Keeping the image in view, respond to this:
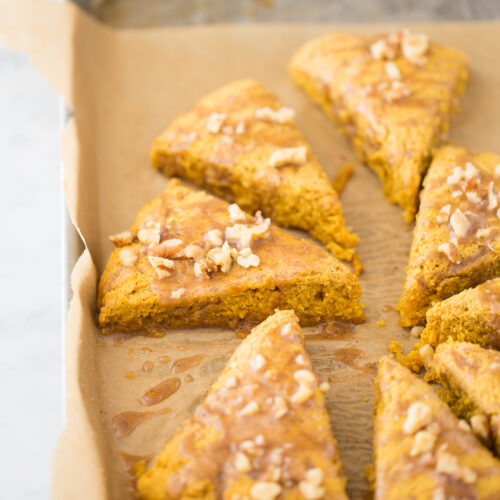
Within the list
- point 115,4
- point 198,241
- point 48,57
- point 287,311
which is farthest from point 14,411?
point 115,4

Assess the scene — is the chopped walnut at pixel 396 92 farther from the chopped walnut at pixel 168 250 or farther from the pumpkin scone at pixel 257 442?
the pumpkin scone at pixel 257 442

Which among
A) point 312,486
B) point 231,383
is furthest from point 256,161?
point 312,486

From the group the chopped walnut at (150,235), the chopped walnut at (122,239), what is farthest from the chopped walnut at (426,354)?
the chopped walnut at (122,239)

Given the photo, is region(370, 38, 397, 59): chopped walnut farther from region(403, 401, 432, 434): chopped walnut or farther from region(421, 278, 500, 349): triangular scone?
region(403, 401, 432, 434): chopped walnut

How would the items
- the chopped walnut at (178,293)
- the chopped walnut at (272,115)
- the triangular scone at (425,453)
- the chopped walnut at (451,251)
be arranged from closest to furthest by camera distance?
the triangular scone at (425,453)
the chopped walnut at (178,293)
the chopped walnut at (451,251)
the chopped walnut at (272,115)

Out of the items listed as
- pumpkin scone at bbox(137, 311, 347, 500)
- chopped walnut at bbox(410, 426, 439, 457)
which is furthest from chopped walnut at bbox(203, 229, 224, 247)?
chopped walnut at bbox(410, 426, 439, 457)

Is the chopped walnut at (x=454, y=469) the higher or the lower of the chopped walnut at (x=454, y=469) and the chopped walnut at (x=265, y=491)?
the higher
